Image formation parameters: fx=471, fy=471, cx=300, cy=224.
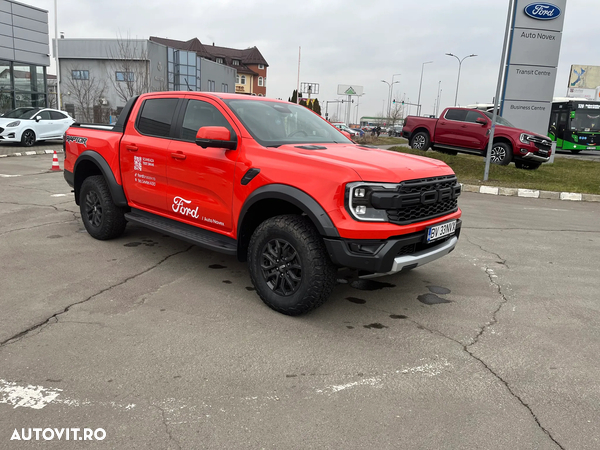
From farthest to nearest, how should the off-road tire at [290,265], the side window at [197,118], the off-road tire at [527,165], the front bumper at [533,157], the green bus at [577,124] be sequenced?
the green bus at [577,124] → the off-road tire at [527,165] → the front bumper at [533,157] → the side window at [197,118] → the off-road tire at [290,265]

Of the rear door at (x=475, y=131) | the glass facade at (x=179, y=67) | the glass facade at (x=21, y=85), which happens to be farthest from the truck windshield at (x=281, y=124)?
the glass facade at (x=179, y=67)

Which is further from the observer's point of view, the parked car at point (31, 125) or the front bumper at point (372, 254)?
the parked car at point (31, 125)

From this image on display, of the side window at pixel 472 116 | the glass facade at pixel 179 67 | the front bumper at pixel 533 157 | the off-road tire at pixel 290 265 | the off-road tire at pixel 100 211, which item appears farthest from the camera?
the glass facade at pixel 179 67

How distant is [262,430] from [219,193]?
235 cm

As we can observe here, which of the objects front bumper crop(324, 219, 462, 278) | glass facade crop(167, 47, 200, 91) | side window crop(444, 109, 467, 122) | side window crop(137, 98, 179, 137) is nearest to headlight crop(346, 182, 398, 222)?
front bumper crop(324, 219, 462, 278)

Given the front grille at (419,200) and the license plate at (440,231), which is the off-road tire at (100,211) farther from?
the license plate at (440,231)

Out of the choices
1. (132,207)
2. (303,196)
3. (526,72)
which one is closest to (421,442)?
(303,196)

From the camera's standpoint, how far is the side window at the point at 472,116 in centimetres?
1544

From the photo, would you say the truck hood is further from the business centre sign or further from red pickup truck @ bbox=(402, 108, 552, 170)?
the business centre sign

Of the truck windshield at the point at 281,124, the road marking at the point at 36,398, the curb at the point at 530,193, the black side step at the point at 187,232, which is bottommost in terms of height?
the road marking at the point at 36,398

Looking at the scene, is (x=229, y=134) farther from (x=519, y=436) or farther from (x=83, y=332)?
(x=519, y=436)

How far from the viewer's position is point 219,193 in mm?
4293

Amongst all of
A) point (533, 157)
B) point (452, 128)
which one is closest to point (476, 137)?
point (452, 128)

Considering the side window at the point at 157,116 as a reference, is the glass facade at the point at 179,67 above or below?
above
